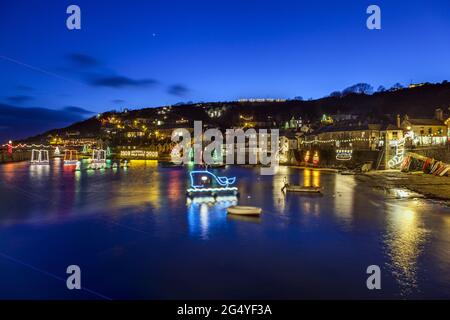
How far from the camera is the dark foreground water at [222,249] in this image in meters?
10.9

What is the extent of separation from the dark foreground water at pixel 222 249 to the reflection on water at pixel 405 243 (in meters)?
0.04

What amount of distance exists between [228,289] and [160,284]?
2.02 metres

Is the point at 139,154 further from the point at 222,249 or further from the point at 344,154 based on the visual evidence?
the point at 222,249

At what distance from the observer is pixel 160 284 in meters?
11.2

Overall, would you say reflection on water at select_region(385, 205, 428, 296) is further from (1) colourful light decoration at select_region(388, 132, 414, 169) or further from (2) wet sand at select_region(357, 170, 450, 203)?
(1) colourful light decoration at select_region(388, 132, 414, 169)

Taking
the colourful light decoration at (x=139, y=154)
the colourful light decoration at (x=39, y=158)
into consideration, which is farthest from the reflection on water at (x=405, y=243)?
the colourful light decoration at (x=139, y=154)

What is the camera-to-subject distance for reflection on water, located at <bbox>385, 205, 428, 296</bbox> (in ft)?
37.6

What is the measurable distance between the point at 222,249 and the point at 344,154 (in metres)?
50.0

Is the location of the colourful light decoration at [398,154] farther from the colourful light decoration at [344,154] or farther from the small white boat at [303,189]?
the small white boat at [303,189]

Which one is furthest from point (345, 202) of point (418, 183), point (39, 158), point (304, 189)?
point (39, 158)

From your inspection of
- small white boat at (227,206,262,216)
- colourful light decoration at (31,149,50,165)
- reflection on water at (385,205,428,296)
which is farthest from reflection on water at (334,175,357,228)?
colourful light decoration at (31,149,50,165)

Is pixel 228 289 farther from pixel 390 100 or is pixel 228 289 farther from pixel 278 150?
pixel 390 100

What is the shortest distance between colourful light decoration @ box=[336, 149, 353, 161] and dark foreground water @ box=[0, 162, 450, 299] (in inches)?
1341
